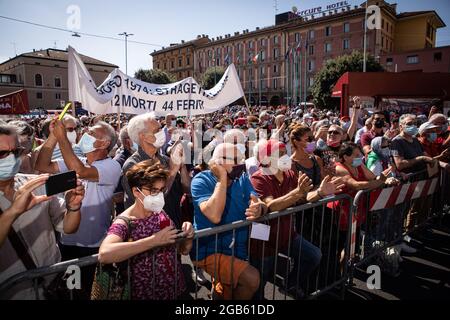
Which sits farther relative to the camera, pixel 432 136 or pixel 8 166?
pixel 432 136

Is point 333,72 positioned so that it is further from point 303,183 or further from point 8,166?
point 8,166

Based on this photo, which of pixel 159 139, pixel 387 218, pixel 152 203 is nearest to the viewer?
pixel 152 203

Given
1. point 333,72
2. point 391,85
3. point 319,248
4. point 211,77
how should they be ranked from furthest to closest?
point 211,77
point 333,72
point 391,85
point 319,248

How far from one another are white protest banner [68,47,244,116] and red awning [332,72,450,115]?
301 inches

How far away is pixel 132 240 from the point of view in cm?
207

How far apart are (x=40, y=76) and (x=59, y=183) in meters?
68.8

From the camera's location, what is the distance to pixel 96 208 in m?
2.79

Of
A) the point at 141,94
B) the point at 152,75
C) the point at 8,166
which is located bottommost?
the point at 8,166

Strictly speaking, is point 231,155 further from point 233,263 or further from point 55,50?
point 55,50

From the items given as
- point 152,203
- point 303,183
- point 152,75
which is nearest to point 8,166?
point 152,203

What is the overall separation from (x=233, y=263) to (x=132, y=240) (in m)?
0.88

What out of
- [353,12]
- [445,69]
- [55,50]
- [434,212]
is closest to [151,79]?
[55,50]
